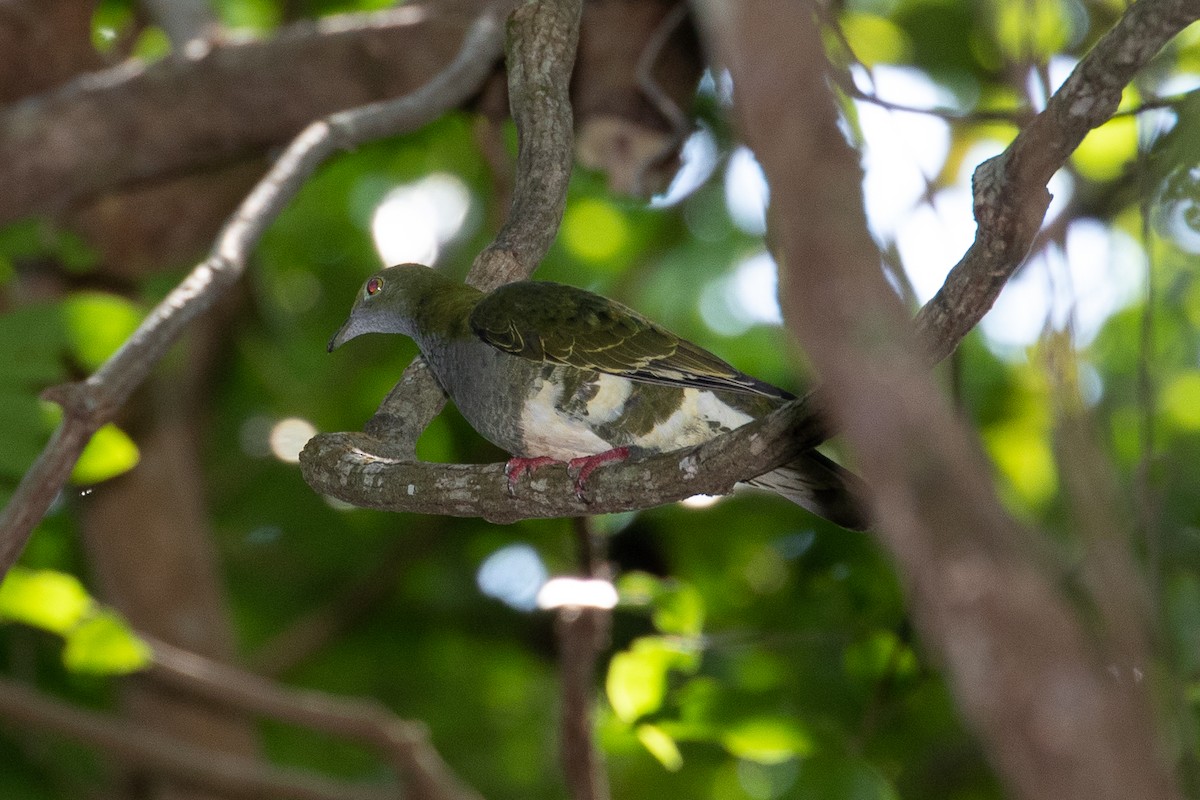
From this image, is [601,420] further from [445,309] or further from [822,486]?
[445,309]

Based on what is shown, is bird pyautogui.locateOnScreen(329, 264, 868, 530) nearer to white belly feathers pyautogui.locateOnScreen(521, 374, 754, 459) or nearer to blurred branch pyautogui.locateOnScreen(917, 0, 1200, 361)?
white belly feathers pyautogui.locateOnScreen(521, 374, 754, 459)

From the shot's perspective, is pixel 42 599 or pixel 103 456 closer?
pixel 103 456

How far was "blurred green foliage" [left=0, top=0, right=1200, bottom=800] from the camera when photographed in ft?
15.8

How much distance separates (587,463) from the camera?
3.25 m

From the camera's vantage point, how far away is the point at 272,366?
762 cm

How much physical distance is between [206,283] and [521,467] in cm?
139

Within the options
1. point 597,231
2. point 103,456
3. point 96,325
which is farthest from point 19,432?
point 597,231

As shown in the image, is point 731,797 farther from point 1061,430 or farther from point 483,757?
point 1061,430

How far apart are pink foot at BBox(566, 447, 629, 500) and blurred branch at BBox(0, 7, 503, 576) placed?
1289 mm

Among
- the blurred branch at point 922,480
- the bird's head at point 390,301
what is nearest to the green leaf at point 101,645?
the bird's head at point 390,301

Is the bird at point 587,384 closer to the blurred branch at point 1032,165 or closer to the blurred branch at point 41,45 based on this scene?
the blurred branch at point 1032,165

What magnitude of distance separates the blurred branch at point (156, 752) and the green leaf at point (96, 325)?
144cm

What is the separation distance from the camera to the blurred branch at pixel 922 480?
86 centimetres

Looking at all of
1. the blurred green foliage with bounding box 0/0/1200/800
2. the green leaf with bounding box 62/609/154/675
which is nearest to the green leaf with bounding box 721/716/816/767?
the blurred green foliage with bounding box 0/0/1200/800
